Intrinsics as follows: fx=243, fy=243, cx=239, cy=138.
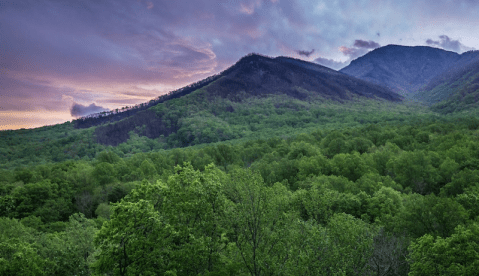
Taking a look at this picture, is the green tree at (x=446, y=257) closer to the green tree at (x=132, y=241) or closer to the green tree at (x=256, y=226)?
the green tree at (x=256, y=226)

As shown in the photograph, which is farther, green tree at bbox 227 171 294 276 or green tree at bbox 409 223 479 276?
green tree at bbox 409 223 479 276

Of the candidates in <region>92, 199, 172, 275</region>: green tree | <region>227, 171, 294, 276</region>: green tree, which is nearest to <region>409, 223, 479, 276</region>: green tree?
<region>227, 171, 294, 276</region>: green tree

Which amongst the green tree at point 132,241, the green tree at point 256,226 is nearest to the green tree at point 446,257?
the green tree at point 256,226

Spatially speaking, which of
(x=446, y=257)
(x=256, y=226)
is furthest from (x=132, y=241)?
(x=446, y=257)

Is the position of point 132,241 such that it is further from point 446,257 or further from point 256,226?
point 446,257

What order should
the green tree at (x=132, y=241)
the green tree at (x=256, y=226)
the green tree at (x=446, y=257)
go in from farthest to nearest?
the green tree at (x=446, y=257), the green tree at (x=256, y=226), the green tree at (x=132, y=241)

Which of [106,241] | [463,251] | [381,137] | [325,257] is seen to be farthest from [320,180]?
[381,137]

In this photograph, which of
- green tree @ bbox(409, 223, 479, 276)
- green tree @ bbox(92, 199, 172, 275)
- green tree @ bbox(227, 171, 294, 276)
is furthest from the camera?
green tree @ bbox(409, 223, 479, 276)

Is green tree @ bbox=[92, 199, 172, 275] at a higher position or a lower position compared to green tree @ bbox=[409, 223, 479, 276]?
higher

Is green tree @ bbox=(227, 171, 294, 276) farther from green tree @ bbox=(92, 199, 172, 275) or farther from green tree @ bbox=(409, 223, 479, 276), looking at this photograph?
green tree @ bbox=(409, 223, 479, 276)

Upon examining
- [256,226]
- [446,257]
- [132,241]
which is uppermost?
[132,241]

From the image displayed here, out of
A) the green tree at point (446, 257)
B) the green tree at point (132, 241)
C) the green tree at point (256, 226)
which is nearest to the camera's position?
the green tree at point (132, 241)

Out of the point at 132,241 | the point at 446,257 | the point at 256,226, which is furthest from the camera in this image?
the point at 446,257

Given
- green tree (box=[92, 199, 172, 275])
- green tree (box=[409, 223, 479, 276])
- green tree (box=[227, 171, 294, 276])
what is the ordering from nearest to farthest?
green tree (box=[92, 199, 172, 275]) < green tree (box=[227, 171, 294, 276]) < green tree (box=[409, 223, 479, 276])
